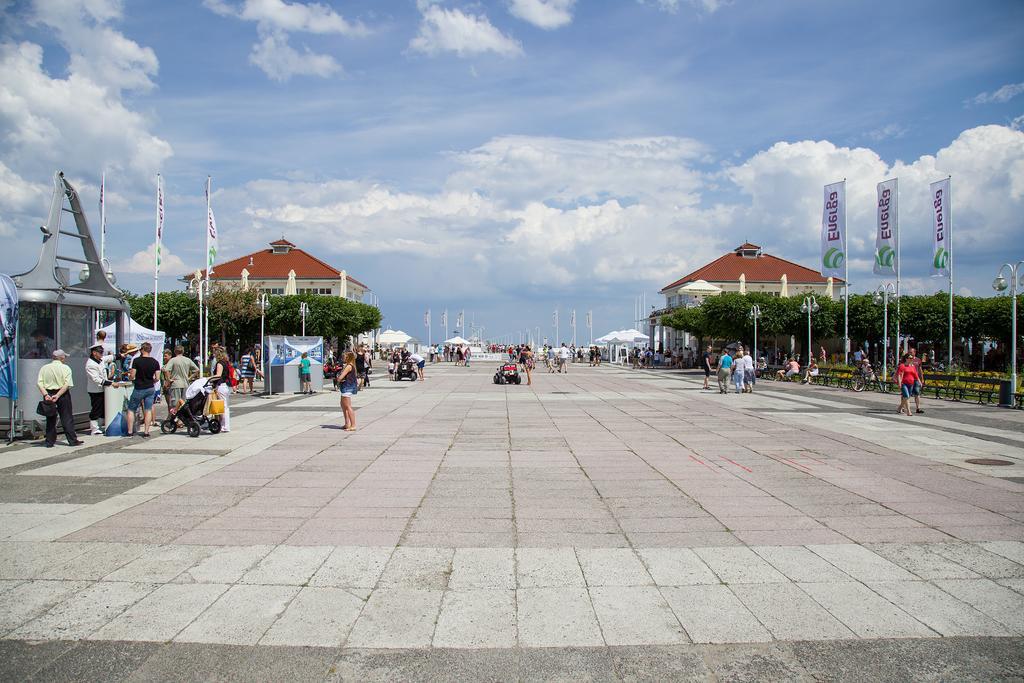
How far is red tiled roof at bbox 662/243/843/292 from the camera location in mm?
84812

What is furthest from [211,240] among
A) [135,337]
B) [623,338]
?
[623,338]

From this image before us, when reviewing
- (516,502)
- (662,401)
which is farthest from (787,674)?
(662,401)

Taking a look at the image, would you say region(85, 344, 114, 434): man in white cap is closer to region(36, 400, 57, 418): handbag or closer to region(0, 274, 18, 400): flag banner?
region(0, 274, 18, 400): flag banner

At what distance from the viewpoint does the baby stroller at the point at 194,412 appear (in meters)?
13.5

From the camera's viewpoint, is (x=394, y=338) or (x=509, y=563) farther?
(x=394, y=338)

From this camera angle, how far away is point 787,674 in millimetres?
4004

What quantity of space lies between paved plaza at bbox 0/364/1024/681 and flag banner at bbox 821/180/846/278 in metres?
24.0

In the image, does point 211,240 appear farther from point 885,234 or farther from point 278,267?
point 278,267

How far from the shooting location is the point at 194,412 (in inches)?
539

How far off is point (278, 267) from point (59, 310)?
79.7m

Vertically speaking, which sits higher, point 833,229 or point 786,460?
point 833,229

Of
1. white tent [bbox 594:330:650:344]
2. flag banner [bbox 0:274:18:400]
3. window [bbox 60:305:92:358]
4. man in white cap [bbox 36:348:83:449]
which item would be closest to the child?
window [bbox 60:305:92:358]

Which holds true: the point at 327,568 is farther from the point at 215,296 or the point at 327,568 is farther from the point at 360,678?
the point at 215,296

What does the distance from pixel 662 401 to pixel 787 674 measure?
19.1 metres
